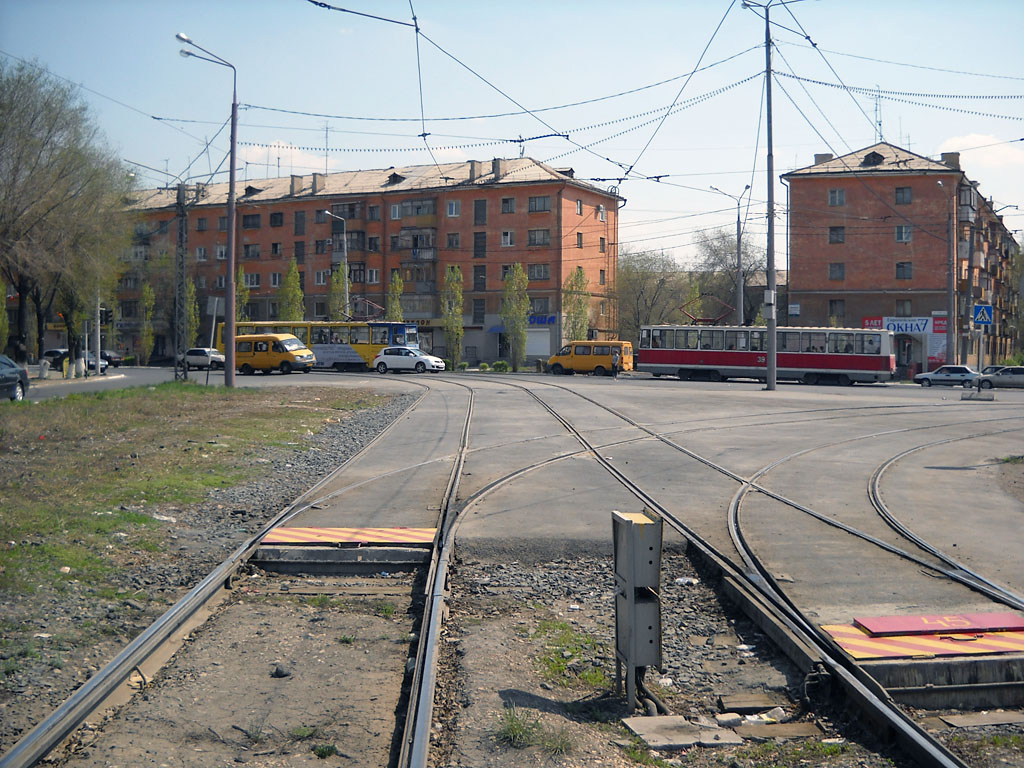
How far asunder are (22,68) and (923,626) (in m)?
35.4

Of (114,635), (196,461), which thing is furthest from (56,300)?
(114,635)

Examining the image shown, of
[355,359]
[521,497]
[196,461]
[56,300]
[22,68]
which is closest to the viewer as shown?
[521,497]

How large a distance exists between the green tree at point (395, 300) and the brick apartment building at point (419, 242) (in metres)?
2.29

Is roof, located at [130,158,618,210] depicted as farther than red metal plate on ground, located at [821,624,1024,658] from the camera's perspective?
Yes

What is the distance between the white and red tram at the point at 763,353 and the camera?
4559 centimetres

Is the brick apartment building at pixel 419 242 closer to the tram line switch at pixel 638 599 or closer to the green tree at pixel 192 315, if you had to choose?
the green tree at pixel 192 315

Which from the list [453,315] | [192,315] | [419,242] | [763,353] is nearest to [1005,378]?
[763,353]

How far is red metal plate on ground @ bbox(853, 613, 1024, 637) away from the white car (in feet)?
158

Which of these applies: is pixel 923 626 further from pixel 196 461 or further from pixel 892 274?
pixel 892 274

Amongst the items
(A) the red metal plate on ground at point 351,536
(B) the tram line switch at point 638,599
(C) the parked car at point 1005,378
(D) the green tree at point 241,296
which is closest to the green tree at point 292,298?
(D) the green tree at point 241,296

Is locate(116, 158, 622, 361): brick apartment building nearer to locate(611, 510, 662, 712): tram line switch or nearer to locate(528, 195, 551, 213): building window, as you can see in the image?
locate(528, 195, 551, 213): building window

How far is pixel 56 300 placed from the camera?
4784 cm

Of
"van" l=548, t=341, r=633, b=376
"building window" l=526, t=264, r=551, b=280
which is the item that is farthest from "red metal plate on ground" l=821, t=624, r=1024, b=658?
"building window" l=526, t=264, r=551, b=280

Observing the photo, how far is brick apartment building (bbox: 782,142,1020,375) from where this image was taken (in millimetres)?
58844
